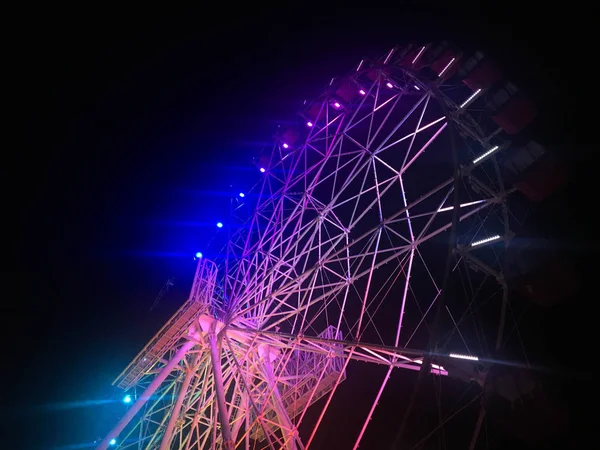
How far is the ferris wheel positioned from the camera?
639 centimetres

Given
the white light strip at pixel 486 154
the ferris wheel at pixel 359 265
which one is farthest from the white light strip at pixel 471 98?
the white light strip at pixel 486 154

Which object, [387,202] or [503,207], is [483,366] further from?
[387,202]

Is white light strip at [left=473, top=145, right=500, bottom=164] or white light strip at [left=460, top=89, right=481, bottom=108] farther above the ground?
white light strip at [left=460, top=89, right=481, bottom=108]

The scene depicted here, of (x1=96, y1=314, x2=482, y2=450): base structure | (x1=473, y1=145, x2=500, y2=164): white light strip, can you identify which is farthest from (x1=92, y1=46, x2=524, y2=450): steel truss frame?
(x1=473, y1=145, x2=500, y2=164): white light strip

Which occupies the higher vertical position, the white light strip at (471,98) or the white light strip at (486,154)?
the white light strip at (471,98)

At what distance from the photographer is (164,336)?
14.4 meters

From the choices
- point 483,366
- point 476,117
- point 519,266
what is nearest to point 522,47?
point 476,117

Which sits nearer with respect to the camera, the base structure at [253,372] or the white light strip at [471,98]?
the white light strip at [471,98]

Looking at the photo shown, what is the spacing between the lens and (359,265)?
988 cm

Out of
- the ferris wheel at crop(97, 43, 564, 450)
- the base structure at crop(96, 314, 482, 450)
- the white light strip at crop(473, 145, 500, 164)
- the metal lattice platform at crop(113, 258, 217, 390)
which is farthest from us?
the metal lattice platform at crop(113, 258, 217, 390)

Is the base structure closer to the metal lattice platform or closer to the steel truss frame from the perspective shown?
the steel truss frame

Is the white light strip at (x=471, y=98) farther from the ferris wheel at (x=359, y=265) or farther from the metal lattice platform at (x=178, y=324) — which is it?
the metal lattice platform at (x=178, y=324)

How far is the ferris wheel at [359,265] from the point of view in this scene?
6.39 metres

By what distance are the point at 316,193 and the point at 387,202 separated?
2.87m
